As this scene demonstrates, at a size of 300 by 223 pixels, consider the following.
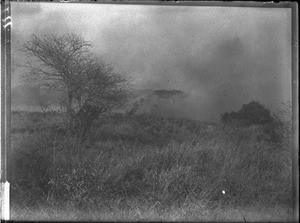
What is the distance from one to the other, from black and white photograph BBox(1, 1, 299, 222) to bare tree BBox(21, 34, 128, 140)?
0.04ft

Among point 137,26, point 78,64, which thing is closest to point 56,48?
point 78,64

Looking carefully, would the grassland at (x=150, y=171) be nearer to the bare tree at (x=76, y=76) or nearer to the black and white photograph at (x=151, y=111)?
the black and white photograph at (x=151, y=111)

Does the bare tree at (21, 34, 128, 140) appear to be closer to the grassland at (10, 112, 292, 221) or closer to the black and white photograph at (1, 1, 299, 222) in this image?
the black and white photograph at (1, 1, 299, 222)

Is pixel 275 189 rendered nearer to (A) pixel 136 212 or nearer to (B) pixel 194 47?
(A) pixel 136 212

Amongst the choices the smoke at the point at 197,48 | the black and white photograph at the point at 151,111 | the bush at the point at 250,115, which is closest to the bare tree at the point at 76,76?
the black and white photograph at the point at 151,111

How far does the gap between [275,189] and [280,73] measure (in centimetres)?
127

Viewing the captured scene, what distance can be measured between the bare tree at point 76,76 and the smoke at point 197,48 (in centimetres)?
17

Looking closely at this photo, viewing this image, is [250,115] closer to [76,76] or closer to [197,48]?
[197,48]

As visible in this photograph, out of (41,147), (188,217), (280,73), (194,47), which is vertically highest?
(194,47)

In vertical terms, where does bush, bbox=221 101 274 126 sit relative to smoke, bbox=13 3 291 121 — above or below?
below

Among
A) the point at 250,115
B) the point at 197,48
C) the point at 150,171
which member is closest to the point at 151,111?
the point at 150,171

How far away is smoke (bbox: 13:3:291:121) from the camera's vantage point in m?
4.09

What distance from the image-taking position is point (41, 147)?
13.4ft

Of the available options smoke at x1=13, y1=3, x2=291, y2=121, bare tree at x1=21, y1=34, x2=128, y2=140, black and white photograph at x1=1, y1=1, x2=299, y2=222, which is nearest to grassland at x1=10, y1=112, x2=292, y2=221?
black and white photograph at x1=1, y1=1, x2=299, y2=222
